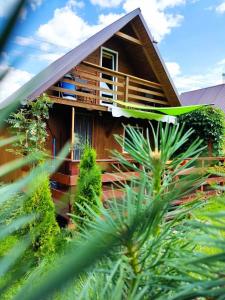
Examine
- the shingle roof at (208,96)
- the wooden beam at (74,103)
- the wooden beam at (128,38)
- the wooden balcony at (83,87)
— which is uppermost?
the wooden beam at (128,38)

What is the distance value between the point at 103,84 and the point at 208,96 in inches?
450

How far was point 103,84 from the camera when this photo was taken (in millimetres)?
11062

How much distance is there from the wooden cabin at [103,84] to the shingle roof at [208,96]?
8488 mm

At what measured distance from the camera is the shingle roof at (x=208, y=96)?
1925cm

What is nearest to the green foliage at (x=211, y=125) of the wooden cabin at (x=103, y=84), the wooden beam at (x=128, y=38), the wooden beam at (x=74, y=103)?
the wooden cabin at (x=103, y=84)

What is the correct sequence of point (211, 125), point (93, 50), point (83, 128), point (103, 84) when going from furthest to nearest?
point (211, 125)
point (103, 84)
point (83, 128)
point (93, 50)

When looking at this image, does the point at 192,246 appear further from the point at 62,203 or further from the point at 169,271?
the point at 62,203

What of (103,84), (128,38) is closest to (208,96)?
(103,84)

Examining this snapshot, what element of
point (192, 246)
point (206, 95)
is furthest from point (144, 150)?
point (206, 95)

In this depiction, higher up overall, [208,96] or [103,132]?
[208,96]

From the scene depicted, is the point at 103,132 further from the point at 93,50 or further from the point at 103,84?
the point at 93,50

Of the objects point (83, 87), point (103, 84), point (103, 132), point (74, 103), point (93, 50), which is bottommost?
point (103, 132)

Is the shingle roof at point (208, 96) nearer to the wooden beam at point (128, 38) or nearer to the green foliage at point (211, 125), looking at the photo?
the green foliage at point (211, 125)

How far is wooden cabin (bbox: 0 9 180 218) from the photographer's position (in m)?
8.84
